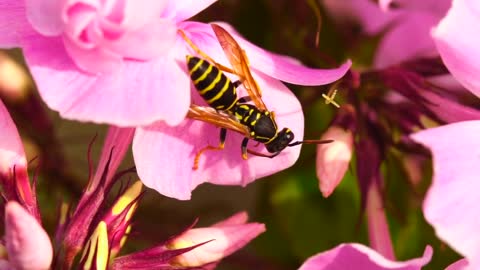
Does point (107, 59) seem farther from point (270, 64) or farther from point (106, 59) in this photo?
point (270, 64)

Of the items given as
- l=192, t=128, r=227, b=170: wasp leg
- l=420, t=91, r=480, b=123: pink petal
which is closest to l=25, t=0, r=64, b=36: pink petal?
l=192, t=128, r=227, b=170: wasp leg

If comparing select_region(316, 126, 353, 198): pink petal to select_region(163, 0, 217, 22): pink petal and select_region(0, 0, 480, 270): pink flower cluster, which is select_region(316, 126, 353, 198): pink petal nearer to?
select_region(0, 0, 480, 270): pink flower cluster

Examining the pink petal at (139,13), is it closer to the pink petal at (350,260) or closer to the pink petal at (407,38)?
the pink petal at (350,260)

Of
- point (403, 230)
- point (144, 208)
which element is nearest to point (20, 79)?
point (144, 208)

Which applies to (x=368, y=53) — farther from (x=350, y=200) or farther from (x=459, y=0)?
(x=459, y=0)

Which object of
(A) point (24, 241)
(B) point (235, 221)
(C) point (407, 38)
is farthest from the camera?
(C) point (407, 38)

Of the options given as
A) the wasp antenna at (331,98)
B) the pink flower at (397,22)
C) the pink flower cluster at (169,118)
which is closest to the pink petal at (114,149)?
the pink flower cluster at (169,118)

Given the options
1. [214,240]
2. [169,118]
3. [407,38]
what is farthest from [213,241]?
[407,38]
